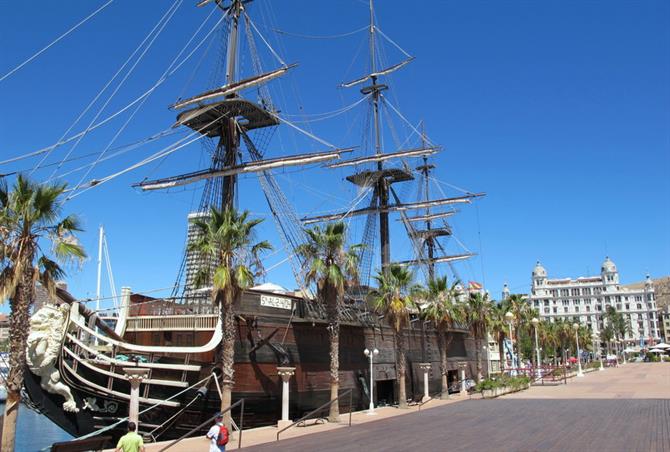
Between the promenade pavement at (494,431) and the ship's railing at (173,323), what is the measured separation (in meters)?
4.26

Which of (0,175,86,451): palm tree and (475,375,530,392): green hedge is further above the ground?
(0,175,86,451): palm tree

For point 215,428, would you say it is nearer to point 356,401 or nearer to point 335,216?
point 356,401

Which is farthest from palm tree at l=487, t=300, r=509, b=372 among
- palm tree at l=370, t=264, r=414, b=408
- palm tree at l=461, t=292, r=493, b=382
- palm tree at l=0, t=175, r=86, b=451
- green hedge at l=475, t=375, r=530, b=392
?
palm tree at l=0, t=175, r=86, b=451

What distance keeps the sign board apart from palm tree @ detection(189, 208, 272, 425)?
12.0ft

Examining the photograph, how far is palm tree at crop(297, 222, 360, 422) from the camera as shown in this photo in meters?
21.6

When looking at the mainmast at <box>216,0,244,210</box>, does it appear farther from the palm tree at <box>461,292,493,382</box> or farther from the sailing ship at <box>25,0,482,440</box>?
the palm tree at <box>461,292,493,382</box>

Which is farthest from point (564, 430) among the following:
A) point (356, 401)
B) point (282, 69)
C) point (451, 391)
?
point (451, 391)

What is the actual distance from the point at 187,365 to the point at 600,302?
148618mm

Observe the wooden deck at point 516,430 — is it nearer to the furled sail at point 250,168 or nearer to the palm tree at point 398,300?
the palm tree at point 398,300

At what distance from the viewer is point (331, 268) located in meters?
21.6

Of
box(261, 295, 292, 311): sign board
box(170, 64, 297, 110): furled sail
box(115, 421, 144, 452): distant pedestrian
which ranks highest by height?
box(170, 64, 297, 110): furled sail

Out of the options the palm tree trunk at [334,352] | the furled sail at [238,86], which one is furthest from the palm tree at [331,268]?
the furled sail at [238,86]

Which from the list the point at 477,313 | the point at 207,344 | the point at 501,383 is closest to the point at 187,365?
the point at 207,344

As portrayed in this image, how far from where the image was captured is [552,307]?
14938 cm
